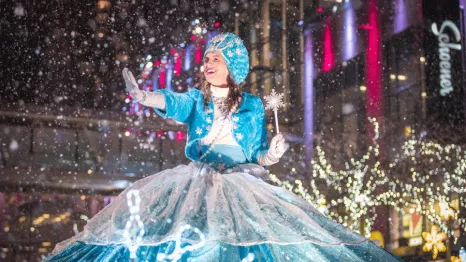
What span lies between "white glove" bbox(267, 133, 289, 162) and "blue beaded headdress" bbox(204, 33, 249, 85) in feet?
1.45

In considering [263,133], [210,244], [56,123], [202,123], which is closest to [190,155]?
[202,123]

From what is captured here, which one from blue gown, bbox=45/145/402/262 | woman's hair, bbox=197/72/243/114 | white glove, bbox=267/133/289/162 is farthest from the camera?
woman's hair, bbox=197/72/243/114

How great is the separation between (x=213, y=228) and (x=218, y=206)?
16 centimetres

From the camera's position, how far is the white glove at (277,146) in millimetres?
2309

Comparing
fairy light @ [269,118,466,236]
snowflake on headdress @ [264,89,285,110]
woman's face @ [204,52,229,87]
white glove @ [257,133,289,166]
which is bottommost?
fairy light @ [269,118,466,236]

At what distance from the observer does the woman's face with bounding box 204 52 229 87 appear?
2.56m

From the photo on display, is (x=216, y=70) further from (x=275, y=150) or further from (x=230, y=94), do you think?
(x=275, y=150)

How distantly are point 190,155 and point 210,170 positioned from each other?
0.22m

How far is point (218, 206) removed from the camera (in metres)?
2.02

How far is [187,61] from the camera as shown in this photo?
37.1ft

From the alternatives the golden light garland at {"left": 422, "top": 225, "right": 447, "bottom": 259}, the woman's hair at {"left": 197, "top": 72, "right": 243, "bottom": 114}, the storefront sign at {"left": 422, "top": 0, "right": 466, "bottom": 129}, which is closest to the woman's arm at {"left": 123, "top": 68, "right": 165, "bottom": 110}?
the woman's hair at {"left": 197, "top": 72, "right": 243, "bottom": 114}

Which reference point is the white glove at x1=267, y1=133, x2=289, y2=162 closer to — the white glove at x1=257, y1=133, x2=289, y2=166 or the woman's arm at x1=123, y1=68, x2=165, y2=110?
the white glove at x1=257, y1=133, x2=289, y2=166

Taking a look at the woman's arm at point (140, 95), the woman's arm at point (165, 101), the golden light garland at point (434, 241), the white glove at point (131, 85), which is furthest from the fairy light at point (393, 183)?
the white glove at point (131, 85)

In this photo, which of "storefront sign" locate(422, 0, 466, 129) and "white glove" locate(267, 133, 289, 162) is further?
"storefront sign" locate(422, 0, 466, 129)
